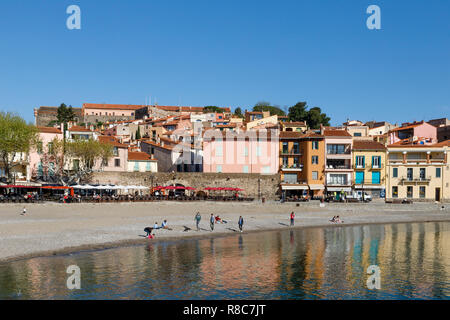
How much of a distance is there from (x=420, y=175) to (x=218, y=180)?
27620 millimetres

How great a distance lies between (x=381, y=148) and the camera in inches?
2534

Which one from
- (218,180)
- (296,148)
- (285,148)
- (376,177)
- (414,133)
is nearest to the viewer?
(218,180)

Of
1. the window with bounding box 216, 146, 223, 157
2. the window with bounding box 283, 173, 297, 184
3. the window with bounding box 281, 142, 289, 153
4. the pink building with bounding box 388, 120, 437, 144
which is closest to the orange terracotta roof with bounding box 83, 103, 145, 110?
the window with bounding box 216, 146, 223, 157

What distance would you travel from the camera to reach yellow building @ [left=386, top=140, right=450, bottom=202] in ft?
208

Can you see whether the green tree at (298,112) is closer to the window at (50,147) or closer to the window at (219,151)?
the window at (219,151)

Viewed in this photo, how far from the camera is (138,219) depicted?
41.8 meters

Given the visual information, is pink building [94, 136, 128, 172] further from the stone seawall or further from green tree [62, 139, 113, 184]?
the stone seawall

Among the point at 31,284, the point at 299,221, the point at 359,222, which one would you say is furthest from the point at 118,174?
the point at 31,284

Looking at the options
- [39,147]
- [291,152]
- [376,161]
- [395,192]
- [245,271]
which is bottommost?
[245,271]

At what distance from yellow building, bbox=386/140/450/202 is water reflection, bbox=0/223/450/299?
28012 mm

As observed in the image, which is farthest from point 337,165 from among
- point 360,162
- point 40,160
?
point 40,160

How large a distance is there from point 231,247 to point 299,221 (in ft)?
49.9

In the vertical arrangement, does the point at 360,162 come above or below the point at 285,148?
below

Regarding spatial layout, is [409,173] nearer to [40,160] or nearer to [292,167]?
[292,167]
